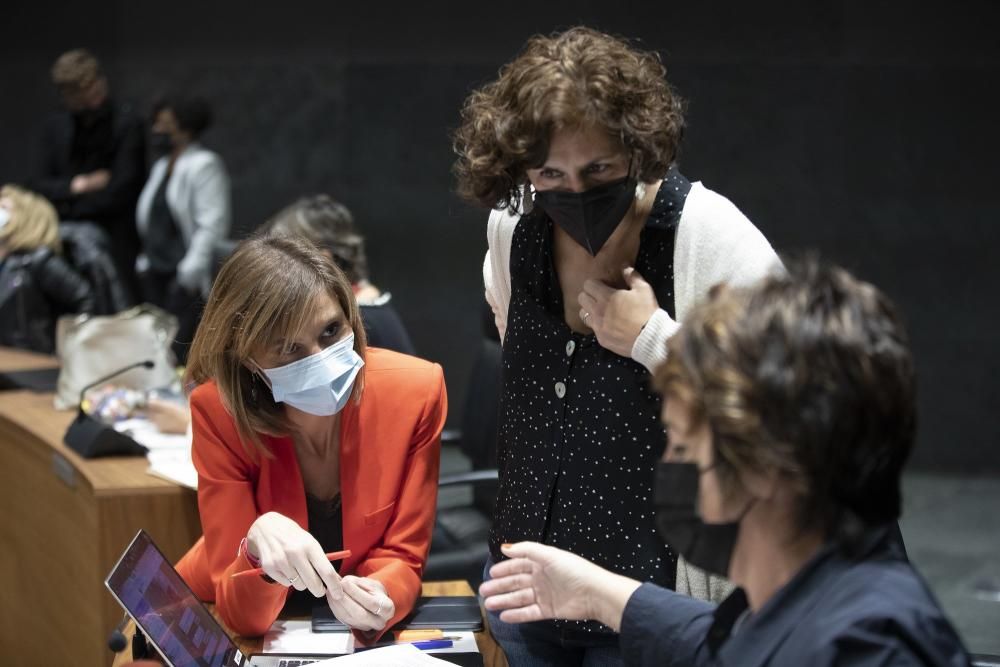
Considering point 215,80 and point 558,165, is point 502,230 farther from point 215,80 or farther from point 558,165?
point 215,80

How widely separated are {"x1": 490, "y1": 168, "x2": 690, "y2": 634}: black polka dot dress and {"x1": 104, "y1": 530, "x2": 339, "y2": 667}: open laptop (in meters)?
0.42

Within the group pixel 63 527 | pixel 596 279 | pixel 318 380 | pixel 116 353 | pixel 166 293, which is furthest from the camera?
pixel 166 293

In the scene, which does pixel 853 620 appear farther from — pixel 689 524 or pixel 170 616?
pixel 170 616

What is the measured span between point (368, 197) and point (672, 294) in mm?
4639

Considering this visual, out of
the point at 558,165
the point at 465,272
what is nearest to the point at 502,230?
the point at 558,165

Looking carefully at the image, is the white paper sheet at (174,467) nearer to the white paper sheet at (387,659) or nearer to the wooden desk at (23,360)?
the white paper sheet at (387,659)

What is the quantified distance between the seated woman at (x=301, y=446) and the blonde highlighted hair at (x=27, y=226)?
9.93 feet

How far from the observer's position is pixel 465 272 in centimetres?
632

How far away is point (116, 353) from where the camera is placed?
366cm

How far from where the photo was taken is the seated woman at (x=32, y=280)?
15.9ft

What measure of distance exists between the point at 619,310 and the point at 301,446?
759mm

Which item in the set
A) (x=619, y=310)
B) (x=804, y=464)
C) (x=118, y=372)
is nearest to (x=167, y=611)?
(x=619, y=310)

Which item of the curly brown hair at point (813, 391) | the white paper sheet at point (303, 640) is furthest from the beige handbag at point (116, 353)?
the curly brown hair at point (813, 391)

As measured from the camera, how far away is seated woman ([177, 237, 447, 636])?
2.03 meters
